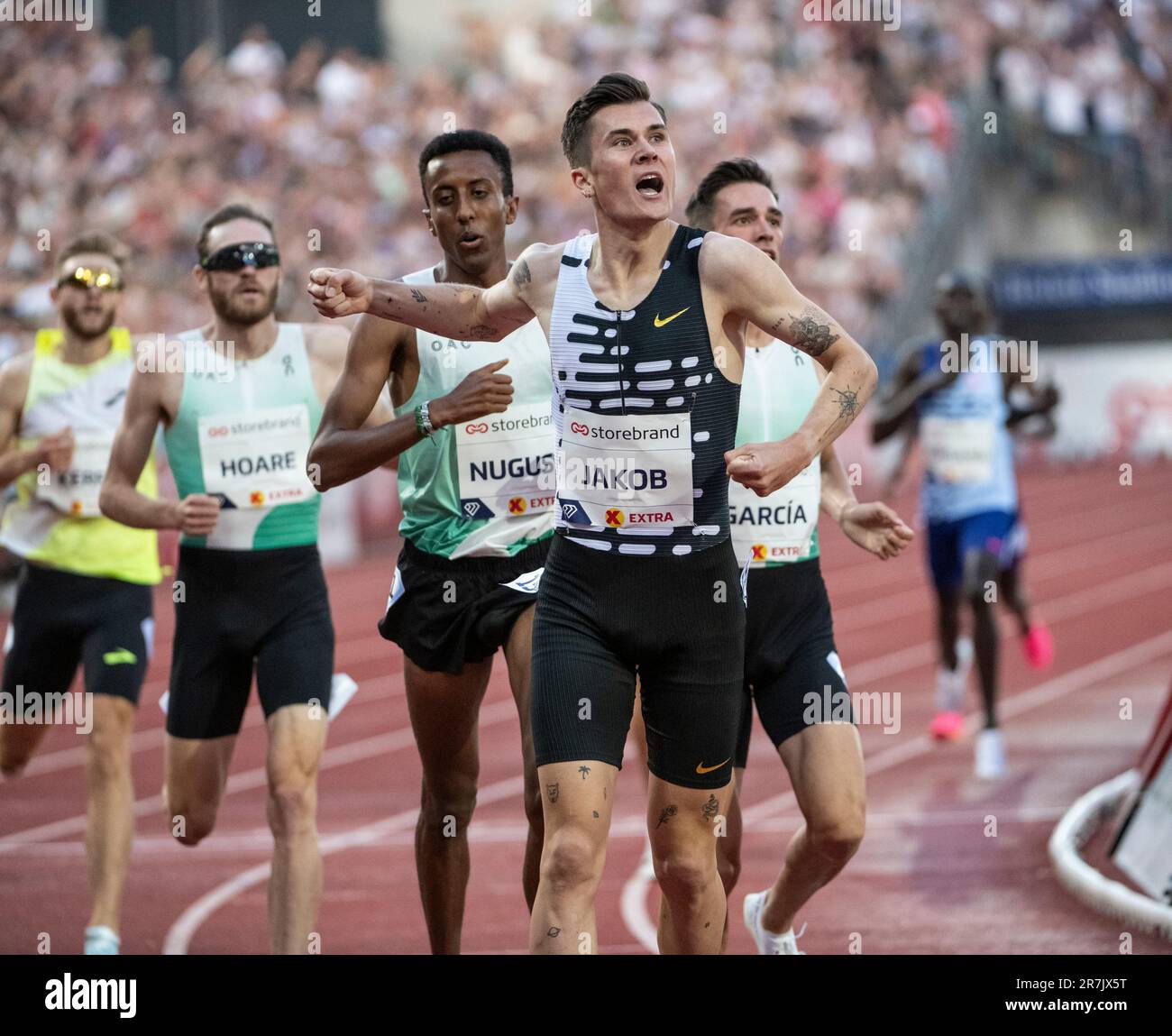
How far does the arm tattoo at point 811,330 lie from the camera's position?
439 cm

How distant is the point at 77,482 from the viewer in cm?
720

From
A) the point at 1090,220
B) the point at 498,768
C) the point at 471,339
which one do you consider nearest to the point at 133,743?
the point at 498,768

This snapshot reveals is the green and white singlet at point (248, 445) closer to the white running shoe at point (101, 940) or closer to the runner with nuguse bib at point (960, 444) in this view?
the white running shoe at point (101, 940)

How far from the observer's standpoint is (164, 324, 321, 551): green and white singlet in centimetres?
611

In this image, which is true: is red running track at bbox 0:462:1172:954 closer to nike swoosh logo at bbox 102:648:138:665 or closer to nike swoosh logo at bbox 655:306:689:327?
nike swoosh logo at bbox 102:648:138:665

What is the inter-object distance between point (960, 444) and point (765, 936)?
17.1 ft

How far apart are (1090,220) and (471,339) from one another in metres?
24.7

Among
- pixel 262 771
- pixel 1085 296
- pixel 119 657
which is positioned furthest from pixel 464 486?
pixel 1085 296

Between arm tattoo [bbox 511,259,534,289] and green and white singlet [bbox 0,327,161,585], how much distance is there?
2820 mm

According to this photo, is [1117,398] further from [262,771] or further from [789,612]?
[789,612]

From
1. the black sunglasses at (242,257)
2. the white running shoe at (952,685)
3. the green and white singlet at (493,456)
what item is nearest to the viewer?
the green and white singlet at (493,456)

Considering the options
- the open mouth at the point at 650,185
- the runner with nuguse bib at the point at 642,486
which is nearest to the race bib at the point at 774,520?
the runner with nuguse bib at the point at 642,486

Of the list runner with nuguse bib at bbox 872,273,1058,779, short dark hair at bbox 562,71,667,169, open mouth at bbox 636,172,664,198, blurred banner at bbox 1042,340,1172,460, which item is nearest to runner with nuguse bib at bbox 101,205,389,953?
short dark hair at bbox 562,71,667,169

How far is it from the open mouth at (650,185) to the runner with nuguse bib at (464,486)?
1084 millimetres
